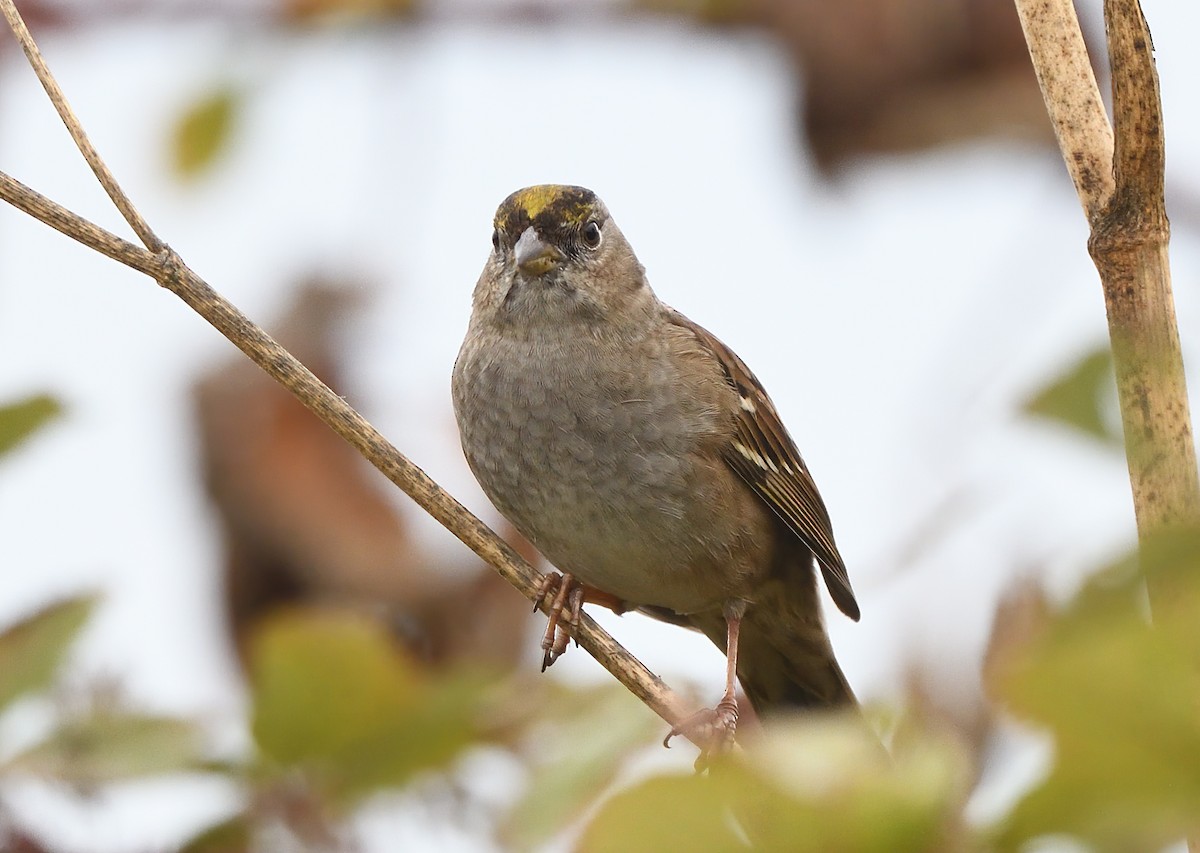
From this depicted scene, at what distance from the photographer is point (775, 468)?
4.33 m

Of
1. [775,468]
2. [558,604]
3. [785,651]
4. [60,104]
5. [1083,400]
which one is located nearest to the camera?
[1083,400]

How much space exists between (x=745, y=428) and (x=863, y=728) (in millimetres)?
3462

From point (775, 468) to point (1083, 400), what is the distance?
3348 millimetres

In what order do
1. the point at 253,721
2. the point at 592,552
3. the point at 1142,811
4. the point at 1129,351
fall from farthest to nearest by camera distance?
the point at 592,552, the point at 253,721, the point at 1129,351, the point at 1142,811

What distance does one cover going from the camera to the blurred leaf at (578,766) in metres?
1.24

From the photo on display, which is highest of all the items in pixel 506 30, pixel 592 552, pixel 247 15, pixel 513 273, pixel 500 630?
pixel 506 30

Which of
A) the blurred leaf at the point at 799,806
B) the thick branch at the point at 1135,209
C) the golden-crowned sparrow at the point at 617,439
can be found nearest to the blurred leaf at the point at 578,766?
the blurred leaf at the point at 799,806

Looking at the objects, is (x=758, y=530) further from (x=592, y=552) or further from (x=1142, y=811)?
(x=1142, y=811)

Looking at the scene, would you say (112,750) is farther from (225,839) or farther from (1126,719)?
(1126,719)

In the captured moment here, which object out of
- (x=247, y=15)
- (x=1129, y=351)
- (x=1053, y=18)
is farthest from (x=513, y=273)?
(x=1129, y=351)

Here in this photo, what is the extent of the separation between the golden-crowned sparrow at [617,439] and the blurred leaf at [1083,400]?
2514mm

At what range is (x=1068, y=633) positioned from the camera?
0.71m

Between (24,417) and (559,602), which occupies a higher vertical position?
(559,602)

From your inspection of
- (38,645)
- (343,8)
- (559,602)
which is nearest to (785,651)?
(559,602)
